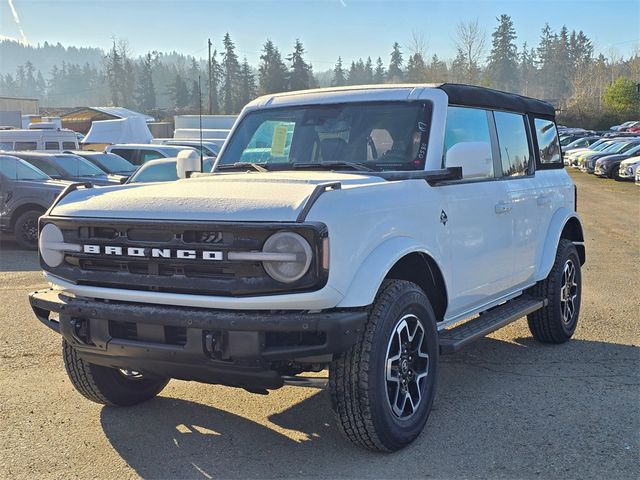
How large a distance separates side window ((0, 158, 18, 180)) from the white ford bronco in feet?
28.3

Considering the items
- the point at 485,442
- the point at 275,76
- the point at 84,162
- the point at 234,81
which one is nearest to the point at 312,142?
the point at 485,442

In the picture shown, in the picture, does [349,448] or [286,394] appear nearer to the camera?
[349,448]

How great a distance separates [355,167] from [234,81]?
102m

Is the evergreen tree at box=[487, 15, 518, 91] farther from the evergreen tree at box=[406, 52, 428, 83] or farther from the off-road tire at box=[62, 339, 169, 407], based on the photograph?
the off-road tire at box=[62, 339, 169, 407]

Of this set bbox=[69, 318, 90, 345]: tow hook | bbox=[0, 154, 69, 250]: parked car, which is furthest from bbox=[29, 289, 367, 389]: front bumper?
bbox=[0, 154, 69, 250]: parked car

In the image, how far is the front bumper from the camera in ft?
11.0

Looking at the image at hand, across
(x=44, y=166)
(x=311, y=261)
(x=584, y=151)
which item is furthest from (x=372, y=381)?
(x=584, y=151)

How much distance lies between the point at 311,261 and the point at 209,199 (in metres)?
0.68

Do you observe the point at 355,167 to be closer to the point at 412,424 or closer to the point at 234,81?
the point at 412,424

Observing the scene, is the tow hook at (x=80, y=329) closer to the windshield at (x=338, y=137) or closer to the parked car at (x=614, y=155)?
the windshield at (x=338, y=137)

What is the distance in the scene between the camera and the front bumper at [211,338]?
11.0 ft

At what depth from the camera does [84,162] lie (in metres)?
15.1

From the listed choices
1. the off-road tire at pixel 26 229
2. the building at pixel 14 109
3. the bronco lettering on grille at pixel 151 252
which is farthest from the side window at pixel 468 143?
the building at pixel 14 109

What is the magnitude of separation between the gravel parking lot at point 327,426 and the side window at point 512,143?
156cm
